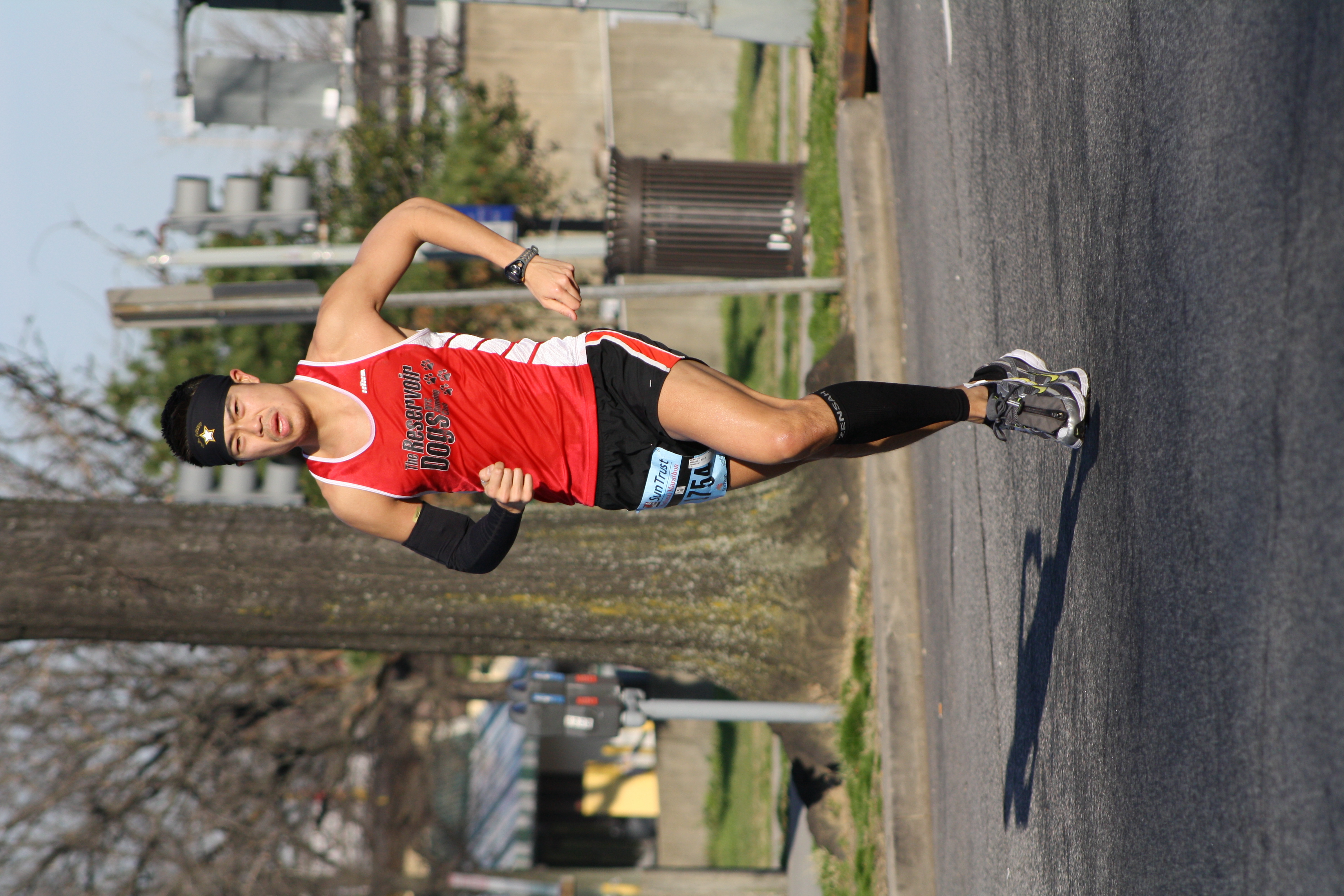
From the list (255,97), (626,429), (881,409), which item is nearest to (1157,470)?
(881,409)

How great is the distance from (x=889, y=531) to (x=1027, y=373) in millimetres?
2531

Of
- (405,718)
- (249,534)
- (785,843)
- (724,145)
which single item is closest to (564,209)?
(724,145)

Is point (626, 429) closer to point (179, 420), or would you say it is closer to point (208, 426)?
point (208, 426)

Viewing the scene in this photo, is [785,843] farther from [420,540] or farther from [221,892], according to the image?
[420,540]

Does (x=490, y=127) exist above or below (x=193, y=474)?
above

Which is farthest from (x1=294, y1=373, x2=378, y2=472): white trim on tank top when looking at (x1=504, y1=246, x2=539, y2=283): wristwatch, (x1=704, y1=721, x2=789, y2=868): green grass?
(x1=704, y1=721, x2=789, y2=868): green grass

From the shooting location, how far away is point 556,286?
Answer: 12.4 ft

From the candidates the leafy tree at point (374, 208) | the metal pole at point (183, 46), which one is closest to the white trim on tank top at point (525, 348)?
the metal pole at point (183, 46)

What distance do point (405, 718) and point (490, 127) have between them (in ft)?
26.4

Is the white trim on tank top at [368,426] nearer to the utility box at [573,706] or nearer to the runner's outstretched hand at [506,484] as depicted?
the runner's outstretched hand at [506,484]

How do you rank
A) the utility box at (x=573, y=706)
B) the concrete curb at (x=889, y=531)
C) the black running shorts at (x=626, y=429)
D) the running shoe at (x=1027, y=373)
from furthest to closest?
the utility box at (x=573, y=706) → the concrete curb at (x=889, y=531) → the black running shorts at (x=626, y=429) → the running shoe at (x=1027, y=373)

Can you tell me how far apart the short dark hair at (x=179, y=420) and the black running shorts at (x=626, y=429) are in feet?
4.73

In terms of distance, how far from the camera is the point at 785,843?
1057 cm

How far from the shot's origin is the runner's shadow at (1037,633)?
369 cm
